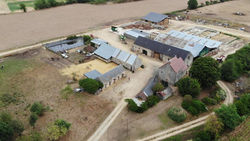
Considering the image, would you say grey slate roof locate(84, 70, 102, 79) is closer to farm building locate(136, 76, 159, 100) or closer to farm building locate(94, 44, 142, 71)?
farm building locate(94, 44, 142, 71)

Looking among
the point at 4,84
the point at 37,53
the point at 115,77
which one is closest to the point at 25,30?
the point at 37,53

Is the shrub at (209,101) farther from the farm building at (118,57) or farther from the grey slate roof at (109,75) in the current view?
the grey slate roof at (109,75)

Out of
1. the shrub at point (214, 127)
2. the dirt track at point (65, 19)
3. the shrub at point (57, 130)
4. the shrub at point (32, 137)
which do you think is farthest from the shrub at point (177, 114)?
the dirt track at point (65, 19)

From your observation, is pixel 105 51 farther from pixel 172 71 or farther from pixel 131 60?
pixel 172 71

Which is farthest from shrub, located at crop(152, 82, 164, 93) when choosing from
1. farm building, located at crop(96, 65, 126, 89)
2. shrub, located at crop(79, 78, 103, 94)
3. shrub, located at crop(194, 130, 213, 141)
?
shrub, located at crop(194, 130, 213, 141)

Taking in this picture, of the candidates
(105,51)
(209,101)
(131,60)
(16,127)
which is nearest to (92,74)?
(131,60)

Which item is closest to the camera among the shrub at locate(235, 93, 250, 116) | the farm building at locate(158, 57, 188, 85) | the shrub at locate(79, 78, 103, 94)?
the shrub at locate(235, 93, 250, 116)

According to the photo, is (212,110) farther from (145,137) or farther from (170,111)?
(145,137)
